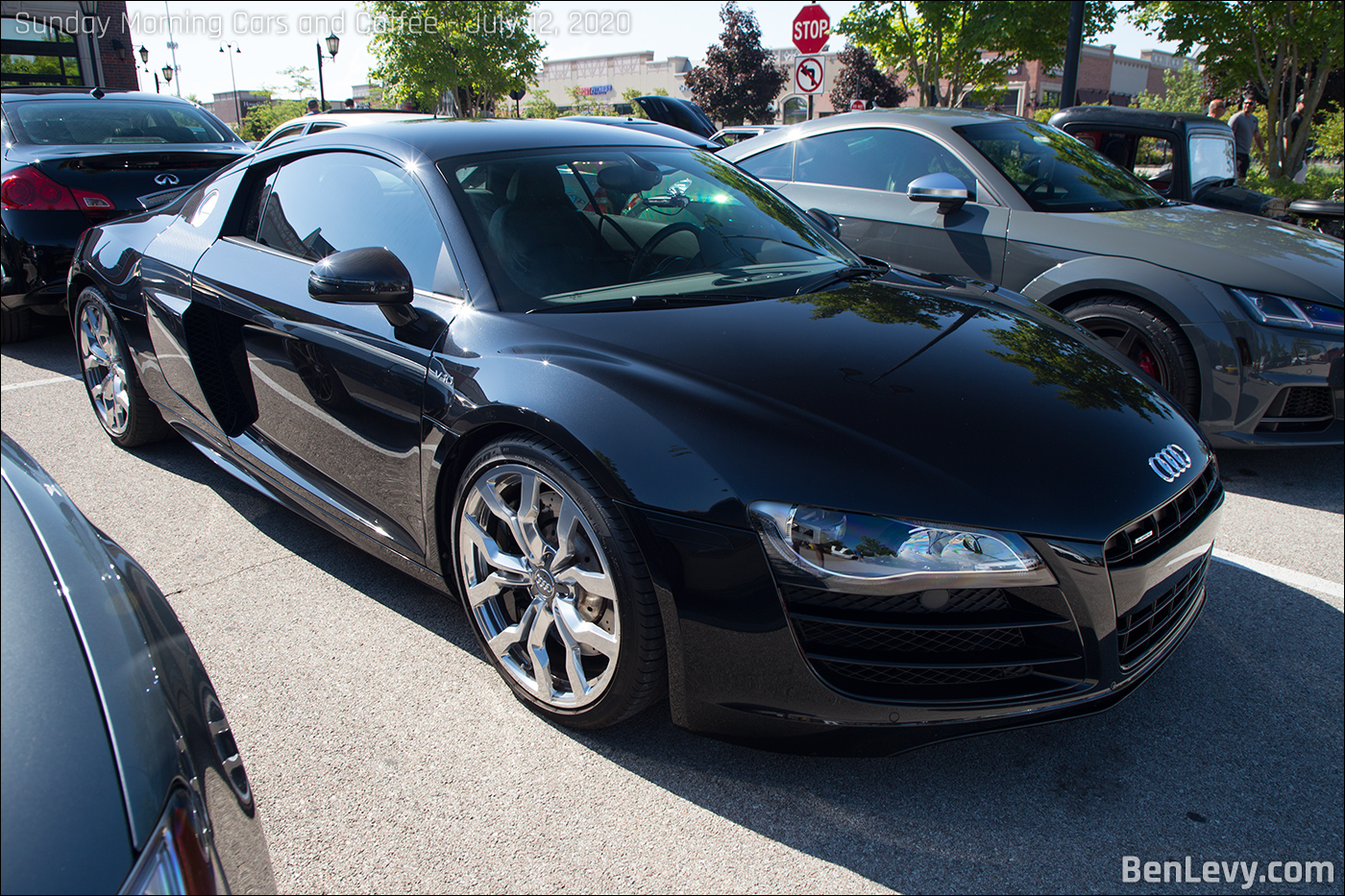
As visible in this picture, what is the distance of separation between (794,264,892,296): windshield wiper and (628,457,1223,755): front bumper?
43.5 inches

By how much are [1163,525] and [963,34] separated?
18.1 m

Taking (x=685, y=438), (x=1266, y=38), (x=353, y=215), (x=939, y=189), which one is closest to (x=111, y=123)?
(x=353, y=215)

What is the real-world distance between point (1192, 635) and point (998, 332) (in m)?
1.12

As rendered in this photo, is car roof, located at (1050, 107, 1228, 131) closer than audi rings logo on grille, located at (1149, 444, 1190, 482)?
No

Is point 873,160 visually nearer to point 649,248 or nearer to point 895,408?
point 649,248

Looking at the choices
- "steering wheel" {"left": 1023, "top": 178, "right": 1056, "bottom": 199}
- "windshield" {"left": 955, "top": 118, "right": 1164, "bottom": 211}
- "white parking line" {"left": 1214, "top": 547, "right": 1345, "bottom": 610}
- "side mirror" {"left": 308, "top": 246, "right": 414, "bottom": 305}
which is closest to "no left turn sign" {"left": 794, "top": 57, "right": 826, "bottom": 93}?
"windshield" {"left": 955, "top": 118, "right": 1164, "bottom": 211}

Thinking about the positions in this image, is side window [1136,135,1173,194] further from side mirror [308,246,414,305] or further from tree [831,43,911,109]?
tree [831,43,911,109]

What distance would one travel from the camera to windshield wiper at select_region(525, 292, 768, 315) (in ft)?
7.67

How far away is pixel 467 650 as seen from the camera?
2.58 metres

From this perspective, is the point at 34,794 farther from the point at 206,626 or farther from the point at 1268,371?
the point at 1268,371

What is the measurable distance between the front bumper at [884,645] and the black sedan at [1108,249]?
251cm

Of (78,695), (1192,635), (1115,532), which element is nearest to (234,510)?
(78,695)

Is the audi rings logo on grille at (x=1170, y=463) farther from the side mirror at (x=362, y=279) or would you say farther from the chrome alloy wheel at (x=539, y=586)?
the side mirror at (x=362, y=279)

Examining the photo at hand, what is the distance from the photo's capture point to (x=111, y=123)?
20.8 ft
